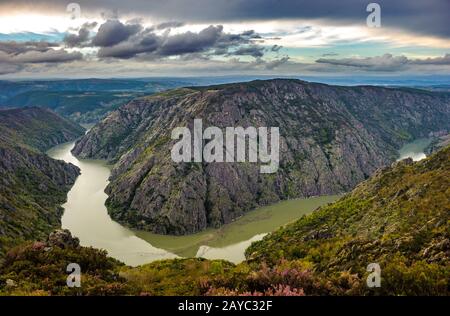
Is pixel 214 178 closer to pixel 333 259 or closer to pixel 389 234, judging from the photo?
pixel 389 234

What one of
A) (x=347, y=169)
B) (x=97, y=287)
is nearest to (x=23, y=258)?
(x=97, y=287)

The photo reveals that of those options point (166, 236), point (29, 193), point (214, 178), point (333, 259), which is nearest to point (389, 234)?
point (333, 259)

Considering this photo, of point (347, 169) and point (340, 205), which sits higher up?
point (340, 205)
